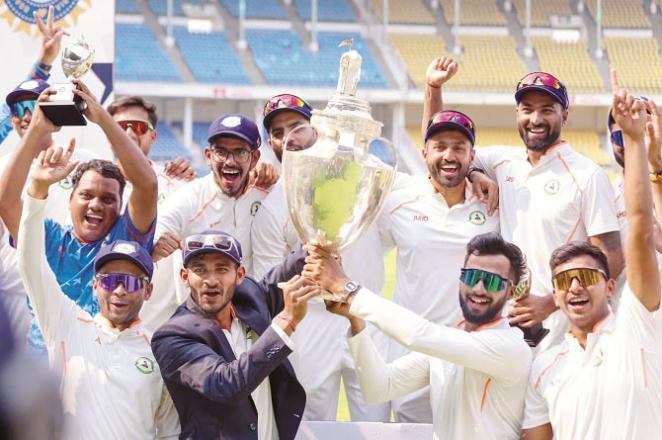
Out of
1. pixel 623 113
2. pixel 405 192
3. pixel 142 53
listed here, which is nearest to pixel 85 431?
pixel 405 192

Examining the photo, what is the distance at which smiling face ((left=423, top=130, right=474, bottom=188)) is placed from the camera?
15.7ft

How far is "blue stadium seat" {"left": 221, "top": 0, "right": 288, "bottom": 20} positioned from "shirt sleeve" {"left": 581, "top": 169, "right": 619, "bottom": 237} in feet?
89.4

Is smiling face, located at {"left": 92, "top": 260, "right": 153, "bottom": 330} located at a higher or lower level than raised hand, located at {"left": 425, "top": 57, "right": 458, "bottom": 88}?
lower

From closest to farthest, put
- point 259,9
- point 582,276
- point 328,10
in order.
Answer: point 582,276 → point 259,9 → point 328,10

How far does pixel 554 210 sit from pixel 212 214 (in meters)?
1.60

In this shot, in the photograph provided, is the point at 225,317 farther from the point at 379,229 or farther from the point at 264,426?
the point at 379,229

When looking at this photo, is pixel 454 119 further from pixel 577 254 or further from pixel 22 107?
pixel 22 107

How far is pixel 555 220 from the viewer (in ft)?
15.8

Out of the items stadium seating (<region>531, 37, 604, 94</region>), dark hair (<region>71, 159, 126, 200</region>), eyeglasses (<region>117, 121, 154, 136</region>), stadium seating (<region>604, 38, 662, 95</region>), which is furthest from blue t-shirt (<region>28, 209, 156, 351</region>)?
stadium seating (<region>604, 38, 662, 95</region>)

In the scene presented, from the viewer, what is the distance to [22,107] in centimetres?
480

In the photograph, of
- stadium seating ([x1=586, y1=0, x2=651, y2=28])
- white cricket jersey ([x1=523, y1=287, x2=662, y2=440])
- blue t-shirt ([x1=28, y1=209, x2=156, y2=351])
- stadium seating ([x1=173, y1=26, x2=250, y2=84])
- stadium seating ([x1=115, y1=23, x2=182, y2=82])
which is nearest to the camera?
white cricket jersey ([x1=523, y1=287, x2=662, y2=440])

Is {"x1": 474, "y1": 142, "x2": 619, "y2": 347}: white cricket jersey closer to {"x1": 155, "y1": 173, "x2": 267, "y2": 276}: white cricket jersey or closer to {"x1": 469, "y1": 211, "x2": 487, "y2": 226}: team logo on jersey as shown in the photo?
{"x1": 469, "y1": 211, "x2": 487, "y2": 226}: team logo on jersey

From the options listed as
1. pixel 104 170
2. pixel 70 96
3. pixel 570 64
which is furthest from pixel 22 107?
pixel 570 64

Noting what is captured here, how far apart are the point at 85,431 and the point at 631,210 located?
7.08ft
